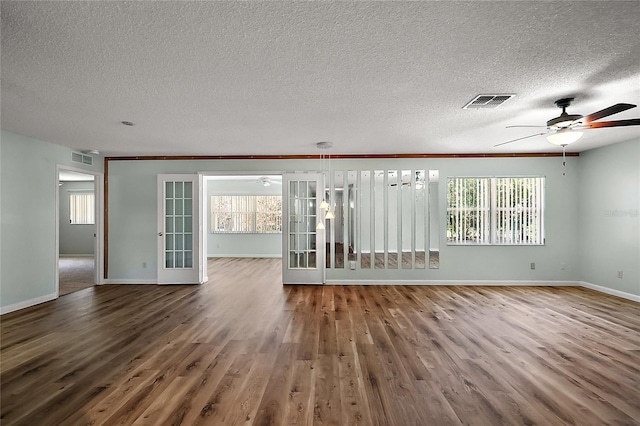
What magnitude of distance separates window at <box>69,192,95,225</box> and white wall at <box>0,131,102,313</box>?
6485 mm

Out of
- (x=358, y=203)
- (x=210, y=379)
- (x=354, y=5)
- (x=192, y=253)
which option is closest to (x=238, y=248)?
(x=192, y=253)

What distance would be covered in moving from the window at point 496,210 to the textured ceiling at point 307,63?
2.12 metres

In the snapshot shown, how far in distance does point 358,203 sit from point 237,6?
15.4 feet

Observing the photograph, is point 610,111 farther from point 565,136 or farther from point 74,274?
point 74,274

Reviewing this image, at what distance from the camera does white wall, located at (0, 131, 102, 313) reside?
4234 mm

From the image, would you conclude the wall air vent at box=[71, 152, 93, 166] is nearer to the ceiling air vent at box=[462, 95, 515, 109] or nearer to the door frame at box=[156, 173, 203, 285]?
the door frame at box=[156, 173, 203, 285]

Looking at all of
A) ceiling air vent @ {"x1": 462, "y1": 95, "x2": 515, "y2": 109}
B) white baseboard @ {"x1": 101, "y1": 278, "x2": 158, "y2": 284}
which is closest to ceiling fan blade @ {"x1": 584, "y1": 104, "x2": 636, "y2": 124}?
ceiling air vent @ {"x1": 462, "y1": 95, "x2": 515, "y2": 109}

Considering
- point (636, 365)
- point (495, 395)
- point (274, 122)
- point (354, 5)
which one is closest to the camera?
point (354, 5)

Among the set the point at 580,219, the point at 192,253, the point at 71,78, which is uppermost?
the point at 71,78

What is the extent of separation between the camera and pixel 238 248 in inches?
391

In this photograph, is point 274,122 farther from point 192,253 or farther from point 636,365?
point 636,365

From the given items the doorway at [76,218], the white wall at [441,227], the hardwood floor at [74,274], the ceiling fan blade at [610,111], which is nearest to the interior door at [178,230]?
the white wall at [441,227]

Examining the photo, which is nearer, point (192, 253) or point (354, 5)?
point (354, 5)

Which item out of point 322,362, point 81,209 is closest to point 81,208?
point 81,209
